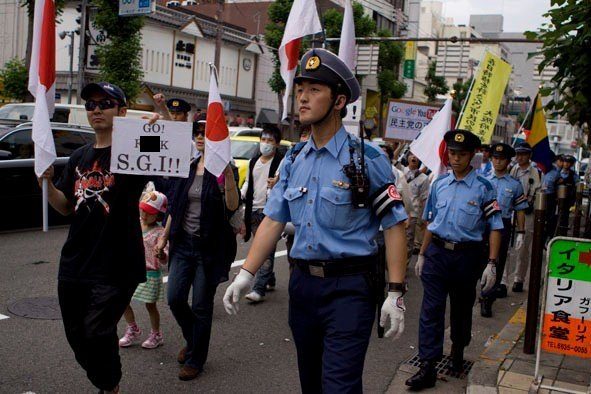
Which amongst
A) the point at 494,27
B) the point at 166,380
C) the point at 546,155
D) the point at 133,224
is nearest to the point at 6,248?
the point at 166,380

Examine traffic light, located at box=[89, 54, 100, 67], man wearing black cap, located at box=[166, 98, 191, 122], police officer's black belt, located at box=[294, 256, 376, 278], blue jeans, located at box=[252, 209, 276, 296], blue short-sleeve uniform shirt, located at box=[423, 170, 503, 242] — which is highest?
traffic light, located at box=[89, 54, 100, 67]

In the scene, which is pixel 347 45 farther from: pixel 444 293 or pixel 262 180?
pixel 444 293

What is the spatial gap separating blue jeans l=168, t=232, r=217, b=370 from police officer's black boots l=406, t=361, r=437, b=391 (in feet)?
5.17

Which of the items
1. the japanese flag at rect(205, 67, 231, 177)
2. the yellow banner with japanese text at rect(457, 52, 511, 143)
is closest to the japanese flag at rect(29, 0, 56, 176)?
the japanese flag at rect(205, 67, 231, 177)

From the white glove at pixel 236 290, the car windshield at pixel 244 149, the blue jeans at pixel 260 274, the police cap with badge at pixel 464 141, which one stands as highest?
the police cap with badge at pixel 464 141

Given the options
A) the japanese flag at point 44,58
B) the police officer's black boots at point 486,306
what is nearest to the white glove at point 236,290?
the japanese flag at point 44,58

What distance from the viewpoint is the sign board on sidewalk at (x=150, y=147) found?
4188 millimetres

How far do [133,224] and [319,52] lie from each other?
1.62 meters

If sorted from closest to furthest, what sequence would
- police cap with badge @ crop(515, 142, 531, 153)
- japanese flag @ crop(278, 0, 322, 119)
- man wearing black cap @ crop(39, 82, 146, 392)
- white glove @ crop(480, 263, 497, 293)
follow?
1. man wearing black cap @ crop(39, 82, 146, 392)
2. white glove @ crop(480, 263, 497, 293)
3. japanese flag @ crop(278, 0, 322, 119)
4. police cap with badge @ crop(515, 142, 531, 153)

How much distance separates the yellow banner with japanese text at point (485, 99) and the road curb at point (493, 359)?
89.0 inches

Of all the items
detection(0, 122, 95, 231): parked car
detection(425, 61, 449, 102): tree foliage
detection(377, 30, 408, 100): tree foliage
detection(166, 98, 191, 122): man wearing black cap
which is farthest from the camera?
detection(425, 61, 449, 102): tree foliage

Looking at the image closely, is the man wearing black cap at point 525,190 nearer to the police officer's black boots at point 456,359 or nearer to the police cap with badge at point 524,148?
the police cap with badge at point 524,148

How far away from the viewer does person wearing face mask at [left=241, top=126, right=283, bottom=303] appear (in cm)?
741

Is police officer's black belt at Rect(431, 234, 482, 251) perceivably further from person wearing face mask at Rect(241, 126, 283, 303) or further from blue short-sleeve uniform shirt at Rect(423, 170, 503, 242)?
person wearing face mask at Rect(241, 126, 283, 303)
